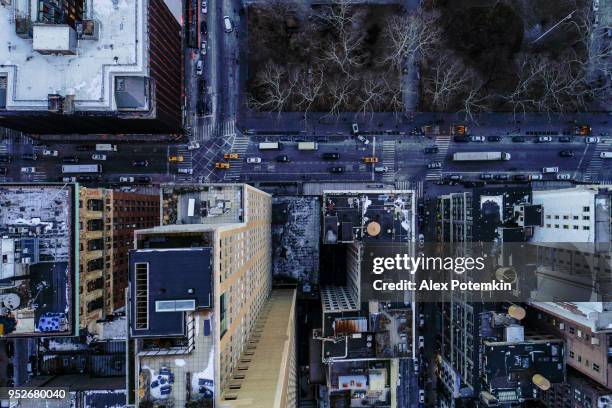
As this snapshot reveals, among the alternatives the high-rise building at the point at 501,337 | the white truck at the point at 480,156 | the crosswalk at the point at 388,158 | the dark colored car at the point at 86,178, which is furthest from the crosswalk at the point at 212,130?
the high-rise building at the point at 501,337

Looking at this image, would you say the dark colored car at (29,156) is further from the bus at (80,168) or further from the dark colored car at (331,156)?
the dark colored car at (331,156)

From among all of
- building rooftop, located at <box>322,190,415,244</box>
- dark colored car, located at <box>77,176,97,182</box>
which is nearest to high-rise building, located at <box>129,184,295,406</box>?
building rooftop, located at <box>322,190,415,244</box>

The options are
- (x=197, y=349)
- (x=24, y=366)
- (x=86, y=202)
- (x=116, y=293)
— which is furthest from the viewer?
(x=24, y=366)

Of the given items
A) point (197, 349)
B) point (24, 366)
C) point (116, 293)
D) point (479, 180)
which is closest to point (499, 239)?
point (479, 180)

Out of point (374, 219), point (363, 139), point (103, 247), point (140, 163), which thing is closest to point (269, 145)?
Result: point (363, 139)

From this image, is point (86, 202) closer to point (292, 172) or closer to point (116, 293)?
point (116, 293)

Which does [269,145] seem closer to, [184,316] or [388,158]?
[388,158]
